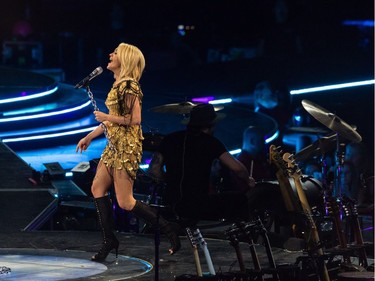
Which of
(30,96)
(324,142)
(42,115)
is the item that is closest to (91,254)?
(324,142)

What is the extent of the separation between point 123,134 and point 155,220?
2.22ft

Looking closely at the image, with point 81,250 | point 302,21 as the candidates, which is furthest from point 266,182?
point 302,21

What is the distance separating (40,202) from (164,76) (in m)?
8.27

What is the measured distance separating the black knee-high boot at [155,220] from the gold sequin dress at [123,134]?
247 millimetres

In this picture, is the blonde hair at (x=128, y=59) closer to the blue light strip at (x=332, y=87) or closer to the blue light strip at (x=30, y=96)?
the blue light strip at (x=30, y=96)

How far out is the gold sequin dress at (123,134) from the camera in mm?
7504

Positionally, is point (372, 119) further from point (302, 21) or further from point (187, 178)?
point (187, 178)

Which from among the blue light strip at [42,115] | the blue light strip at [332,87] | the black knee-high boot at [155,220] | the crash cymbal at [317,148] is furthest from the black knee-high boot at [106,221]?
the blue light strip at [332,87]

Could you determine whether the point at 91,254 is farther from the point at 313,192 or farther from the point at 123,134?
the point at 313,192

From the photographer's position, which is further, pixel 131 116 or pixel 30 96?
pixel 30 96

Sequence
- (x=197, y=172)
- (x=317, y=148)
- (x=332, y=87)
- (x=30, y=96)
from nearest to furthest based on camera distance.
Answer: (x=197, y=172) → (x=317, y=148) → (x=30, y=96) → (x=332, y=87)

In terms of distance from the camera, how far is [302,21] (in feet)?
66.6

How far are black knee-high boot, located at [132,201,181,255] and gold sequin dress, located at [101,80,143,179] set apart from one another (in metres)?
0.25

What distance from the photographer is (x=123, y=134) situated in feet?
24.8
